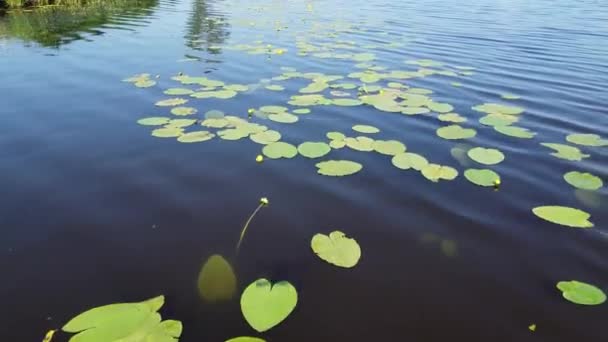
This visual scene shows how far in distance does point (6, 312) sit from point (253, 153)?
2.80 metres

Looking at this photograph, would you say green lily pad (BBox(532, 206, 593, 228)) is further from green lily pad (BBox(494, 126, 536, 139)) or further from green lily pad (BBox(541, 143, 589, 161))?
green lily pad (BBox(494, 126, 536, 139))

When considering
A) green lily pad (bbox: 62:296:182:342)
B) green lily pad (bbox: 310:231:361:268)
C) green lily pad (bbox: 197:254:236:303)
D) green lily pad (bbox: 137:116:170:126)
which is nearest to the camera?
green lily pad (bbox: 62:296:182:342)

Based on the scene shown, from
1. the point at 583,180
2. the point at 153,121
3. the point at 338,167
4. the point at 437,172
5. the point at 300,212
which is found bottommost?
the point at 153,121

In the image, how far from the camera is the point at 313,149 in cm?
471

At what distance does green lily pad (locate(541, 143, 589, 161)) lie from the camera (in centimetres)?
457

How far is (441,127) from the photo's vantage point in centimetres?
544

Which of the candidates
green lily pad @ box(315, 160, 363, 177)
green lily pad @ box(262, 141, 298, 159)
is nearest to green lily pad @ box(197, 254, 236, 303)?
green lily pad @ box(315, 160, 363, 177)

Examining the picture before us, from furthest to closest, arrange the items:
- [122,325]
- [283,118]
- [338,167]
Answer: [283,118] < [338,167] < [122,325]

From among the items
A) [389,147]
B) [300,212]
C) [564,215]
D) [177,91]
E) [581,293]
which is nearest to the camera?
[581,293]

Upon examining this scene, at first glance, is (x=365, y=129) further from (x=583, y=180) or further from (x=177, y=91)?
(x=177, y=91)

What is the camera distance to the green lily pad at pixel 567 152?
15.0 ft

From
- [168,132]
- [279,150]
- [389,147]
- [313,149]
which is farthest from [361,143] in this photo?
[168,132]

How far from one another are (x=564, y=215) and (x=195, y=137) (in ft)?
13.5

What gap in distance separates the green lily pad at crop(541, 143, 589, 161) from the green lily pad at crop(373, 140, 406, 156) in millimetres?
1804
